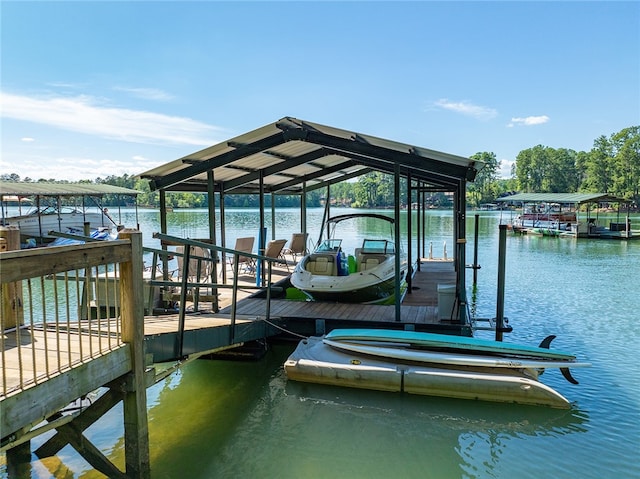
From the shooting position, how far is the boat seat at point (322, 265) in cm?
855

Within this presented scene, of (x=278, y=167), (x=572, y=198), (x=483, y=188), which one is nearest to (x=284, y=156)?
(x=278, y=167)

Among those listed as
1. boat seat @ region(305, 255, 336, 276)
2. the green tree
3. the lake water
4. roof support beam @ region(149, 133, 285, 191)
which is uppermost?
the green tree

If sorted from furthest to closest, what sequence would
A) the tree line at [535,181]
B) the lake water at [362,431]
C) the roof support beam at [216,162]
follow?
1. the tree line at [535,181]
2. the roof support beam at [216,162]
3. the lake water at [362,431]

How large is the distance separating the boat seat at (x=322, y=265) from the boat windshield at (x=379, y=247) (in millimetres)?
907

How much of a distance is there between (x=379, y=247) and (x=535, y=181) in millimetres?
88921

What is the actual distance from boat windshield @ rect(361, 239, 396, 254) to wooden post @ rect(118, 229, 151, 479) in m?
5.90

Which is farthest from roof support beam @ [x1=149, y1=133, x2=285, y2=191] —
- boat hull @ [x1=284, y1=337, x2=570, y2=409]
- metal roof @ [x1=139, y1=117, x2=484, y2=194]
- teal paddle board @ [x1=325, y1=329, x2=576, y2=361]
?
boat hull @ [x1=284, y1=337, x2=570, y2=409]

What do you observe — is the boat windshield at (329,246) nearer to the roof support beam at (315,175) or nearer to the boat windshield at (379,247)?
the boat windshield at (379,247)

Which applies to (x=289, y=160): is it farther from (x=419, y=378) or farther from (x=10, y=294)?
(x=10, y=294)

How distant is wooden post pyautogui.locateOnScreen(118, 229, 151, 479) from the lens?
11.7 ft

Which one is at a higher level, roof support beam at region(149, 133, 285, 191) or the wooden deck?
roof support beam at region(149, 133, 285, 191)

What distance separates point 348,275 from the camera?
26.9 feet

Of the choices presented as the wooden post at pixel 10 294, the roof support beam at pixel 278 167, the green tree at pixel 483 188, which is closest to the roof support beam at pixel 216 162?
the roof support beam at pixel 278 167

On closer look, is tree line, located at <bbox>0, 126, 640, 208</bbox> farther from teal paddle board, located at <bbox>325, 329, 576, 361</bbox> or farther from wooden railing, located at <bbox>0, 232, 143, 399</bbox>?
wooden railing, located at <bbox>0, 232, 143, 399</bbox>
